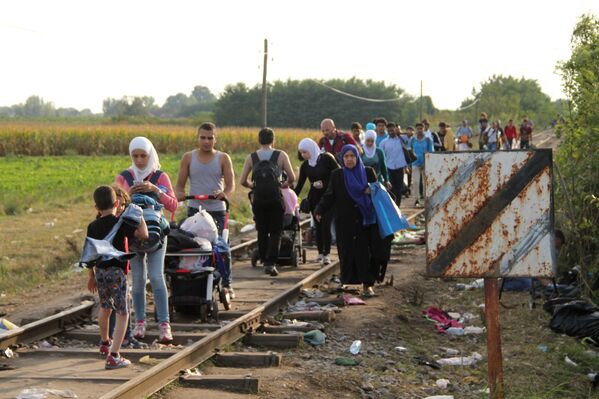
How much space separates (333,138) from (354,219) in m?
3.29

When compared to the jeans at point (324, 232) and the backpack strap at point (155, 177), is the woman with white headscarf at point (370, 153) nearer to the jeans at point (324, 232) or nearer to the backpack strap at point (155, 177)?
the jeans at point (324, 232)

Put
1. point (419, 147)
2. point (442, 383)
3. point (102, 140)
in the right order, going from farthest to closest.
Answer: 1. point (102, 140)
2. point (419, 147)
3. point (442, 383)

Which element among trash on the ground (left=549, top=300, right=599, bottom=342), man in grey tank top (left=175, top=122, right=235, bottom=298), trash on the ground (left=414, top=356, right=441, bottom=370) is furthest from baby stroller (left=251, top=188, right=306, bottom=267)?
trash on the ground (left=414, top=356, right=441, bottom=370)

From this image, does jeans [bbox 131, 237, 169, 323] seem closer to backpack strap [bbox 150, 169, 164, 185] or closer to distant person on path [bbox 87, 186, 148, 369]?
backpack strap [bbox 150, 169, 164, 185]

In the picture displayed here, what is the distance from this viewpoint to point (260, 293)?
12.2 metres

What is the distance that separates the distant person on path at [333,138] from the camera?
14716 millimetres

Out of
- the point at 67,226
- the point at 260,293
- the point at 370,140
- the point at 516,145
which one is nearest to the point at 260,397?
the point at 260,293

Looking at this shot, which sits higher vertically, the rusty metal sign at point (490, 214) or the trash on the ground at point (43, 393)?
the rusty metal sign at point (490, 214)

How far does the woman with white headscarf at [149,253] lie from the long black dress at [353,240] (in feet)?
10.1

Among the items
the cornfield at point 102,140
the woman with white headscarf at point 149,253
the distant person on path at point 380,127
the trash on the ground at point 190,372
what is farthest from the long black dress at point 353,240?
the cornfield at point 102,140

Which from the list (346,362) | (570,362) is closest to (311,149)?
(346,362)

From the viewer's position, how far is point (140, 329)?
9273 mm

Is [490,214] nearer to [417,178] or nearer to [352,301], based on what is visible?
[352,301]

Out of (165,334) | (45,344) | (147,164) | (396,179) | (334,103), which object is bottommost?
(45,344)
